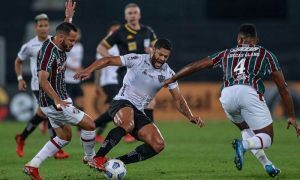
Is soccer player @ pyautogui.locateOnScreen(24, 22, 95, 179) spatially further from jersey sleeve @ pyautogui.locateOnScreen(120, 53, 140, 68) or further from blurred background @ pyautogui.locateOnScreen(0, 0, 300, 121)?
blurred background @ pyautogui.locateOnScreen(0, 0, 300, 121)

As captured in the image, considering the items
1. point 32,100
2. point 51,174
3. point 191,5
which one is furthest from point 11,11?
point 51,174

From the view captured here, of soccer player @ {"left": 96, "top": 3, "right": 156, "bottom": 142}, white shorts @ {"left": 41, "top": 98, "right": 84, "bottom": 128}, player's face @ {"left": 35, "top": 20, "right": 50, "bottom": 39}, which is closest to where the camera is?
white shorts @ {"left": 41, "top": 98, "right": 84, "bottom": 128}

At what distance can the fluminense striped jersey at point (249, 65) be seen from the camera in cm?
1020

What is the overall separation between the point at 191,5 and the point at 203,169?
1101cm

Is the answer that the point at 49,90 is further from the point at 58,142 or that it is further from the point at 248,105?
the point at 248,105

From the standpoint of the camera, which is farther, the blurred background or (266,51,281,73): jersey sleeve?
the blurred background

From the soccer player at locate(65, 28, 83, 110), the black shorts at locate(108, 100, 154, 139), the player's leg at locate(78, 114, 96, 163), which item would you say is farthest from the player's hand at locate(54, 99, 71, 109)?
the soccer player at locate(65, 28, 83, 110)

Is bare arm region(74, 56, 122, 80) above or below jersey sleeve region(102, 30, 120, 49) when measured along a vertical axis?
above

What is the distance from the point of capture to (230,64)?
33.8ft

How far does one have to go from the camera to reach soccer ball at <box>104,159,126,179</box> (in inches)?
387

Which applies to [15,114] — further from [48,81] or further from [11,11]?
[48,81]

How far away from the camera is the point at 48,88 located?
32.1ft

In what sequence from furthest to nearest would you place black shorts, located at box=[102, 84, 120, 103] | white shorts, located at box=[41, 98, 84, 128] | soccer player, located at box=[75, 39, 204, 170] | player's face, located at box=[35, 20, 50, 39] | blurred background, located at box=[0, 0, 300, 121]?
blurred background, located at box=[0, 0, 300, 121]
black shorts, located at box=[102, 84, 120, 103]
player's face, located at box=[35, 20, 50, 39]
white shorts, located at box=[41, 98, 84, 128]
soccer player, located at box=[75, 39, 204, 170]

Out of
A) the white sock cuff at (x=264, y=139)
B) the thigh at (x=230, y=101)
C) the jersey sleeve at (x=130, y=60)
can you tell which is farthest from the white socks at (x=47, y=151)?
the white sock cuff at (x=264, y=139)
